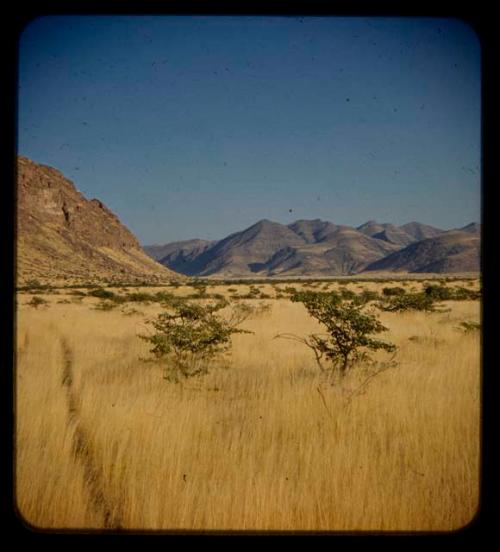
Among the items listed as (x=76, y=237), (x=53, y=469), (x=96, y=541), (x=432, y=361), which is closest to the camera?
(x=96, y=541)

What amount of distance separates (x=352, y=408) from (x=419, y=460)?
122 centimetres

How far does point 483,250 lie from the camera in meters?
2.74

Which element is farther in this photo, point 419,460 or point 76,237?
point 76,237

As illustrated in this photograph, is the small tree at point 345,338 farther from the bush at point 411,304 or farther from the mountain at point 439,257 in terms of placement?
the mountain at point 439,257

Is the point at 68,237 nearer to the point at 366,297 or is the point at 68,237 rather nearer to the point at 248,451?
the point at 366,297

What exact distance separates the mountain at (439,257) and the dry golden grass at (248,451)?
444 ft

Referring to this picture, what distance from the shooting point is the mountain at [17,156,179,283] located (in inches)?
3162

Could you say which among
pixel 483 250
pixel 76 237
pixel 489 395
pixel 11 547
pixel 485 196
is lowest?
pixel 11 547

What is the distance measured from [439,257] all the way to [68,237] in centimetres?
11806

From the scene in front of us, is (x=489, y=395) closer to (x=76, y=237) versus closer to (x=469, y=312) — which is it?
(x=469, y=312)

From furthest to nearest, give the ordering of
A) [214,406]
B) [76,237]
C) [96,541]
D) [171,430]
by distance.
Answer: [76,237] → [214,406] → [171,430] → [96,541]

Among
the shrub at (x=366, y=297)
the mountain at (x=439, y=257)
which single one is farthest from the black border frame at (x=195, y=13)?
the mountain at (x=439, y=257)

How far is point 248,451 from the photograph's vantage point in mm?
3807

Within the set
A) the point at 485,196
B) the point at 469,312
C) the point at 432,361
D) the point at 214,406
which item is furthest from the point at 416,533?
the point at 469,312
